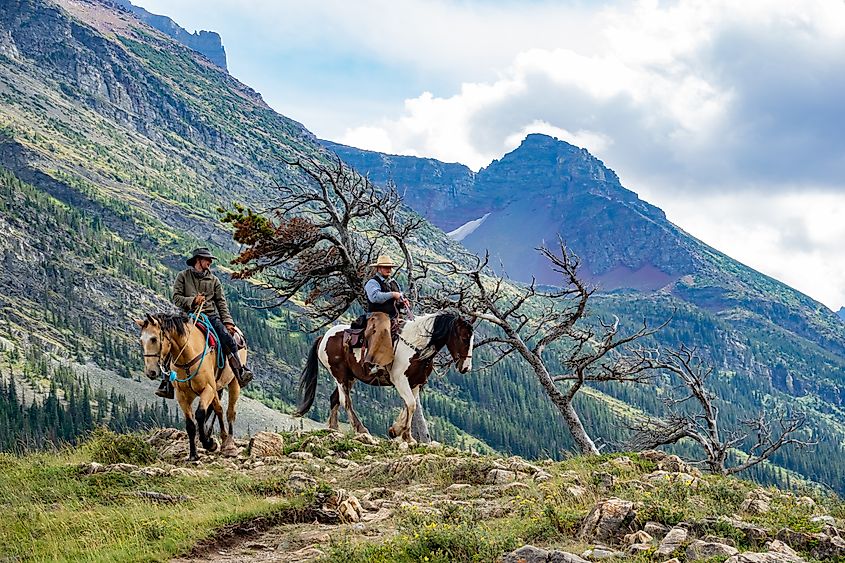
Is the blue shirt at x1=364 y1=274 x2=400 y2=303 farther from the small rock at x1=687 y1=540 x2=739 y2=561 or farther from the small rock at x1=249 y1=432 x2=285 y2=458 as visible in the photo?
the small rock at x1=687 y1=540 x2=739 y2=561

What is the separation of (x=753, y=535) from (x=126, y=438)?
13.0m

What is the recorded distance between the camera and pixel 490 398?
19950 cm

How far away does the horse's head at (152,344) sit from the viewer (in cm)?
1376

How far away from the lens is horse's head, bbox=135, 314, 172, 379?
45.1 feet

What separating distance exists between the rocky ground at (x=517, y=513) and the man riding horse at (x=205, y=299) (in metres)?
2.59

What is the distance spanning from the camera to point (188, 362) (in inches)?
584

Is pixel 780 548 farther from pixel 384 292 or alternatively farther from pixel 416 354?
pixel 384 292

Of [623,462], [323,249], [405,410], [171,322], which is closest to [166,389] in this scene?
[171,322]

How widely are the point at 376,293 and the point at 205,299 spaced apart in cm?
398

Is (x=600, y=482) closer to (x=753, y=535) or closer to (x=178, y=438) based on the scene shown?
(x=753, y=535)

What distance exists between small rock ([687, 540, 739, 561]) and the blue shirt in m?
10.9

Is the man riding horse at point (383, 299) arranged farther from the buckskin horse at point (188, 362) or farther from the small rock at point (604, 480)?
the small rock at point (604, 480)

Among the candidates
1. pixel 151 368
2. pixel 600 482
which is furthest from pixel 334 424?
pixel 600 482

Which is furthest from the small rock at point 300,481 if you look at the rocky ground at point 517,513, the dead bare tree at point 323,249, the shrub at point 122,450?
the dead bare tree at point 323,249
